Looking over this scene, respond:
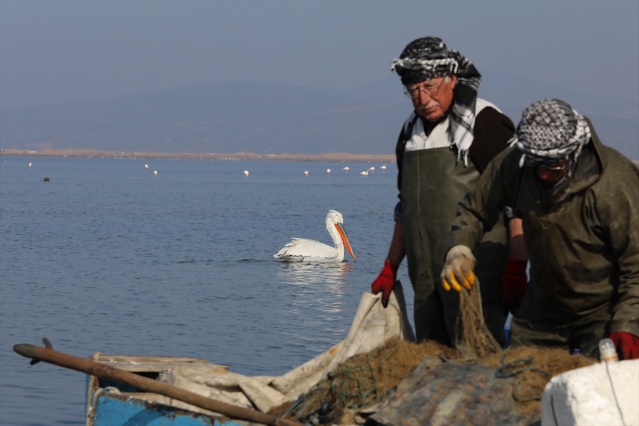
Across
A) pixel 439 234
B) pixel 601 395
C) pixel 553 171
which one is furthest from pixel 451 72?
pixel 601 395

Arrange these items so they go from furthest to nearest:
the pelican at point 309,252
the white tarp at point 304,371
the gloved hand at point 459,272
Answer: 1. the pelican at point 309,252
2. the white tarp at point 304,371
3. the gloved hand at point 459,272

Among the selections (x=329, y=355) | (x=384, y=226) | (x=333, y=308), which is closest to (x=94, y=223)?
(x=384, y=226)

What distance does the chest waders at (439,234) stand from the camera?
624 centimetres

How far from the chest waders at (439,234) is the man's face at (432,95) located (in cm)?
20

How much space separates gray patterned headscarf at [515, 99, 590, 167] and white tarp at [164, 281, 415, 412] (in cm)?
173

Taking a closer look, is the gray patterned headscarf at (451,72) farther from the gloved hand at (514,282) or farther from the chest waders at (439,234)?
the gloved hand at (514,282)

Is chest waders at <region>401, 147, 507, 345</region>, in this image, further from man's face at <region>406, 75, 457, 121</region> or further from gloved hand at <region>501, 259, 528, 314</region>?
man's face at <region>406, 75, 457, 121</region>

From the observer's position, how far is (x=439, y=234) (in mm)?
6328

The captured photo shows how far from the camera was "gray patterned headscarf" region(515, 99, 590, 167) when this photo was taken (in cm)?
501

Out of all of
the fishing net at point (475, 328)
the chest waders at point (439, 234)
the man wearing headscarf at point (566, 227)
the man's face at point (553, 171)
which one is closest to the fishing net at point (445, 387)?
the fishing net at point (475, 328)

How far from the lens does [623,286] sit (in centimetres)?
527

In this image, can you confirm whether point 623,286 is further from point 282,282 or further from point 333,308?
point 282,282

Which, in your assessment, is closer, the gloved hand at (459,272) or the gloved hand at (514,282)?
the gloved hand at (459,272)

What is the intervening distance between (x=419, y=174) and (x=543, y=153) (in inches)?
54.4
